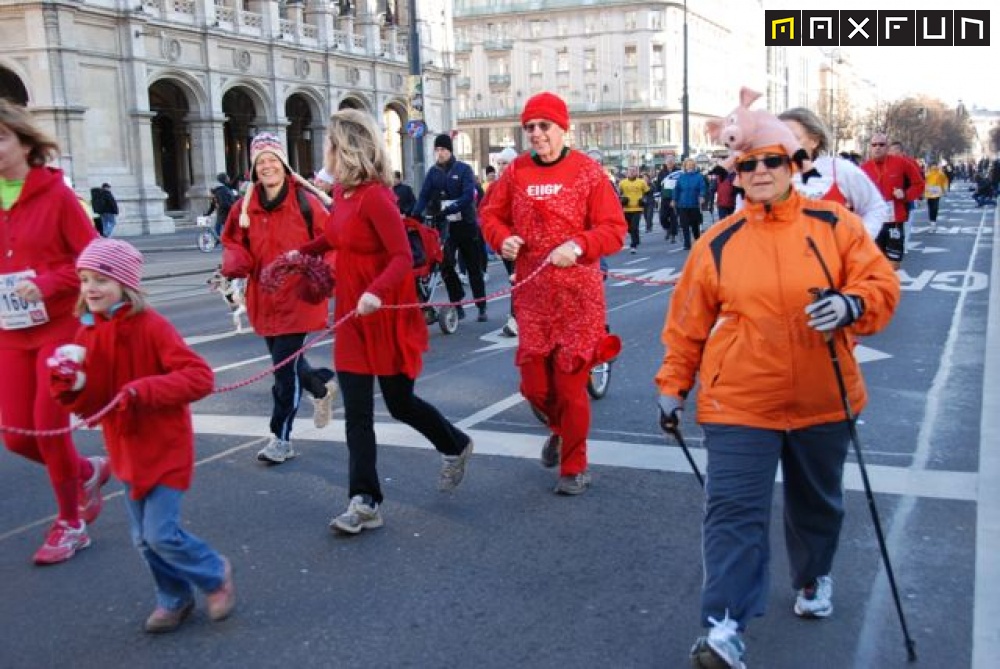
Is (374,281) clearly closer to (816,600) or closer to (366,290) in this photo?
(366,290)

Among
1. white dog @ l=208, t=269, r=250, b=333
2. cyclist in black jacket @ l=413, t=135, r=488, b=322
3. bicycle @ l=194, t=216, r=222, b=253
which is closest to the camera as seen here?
cyclist in black jacket @ l=413, t=135, r=488, b=322

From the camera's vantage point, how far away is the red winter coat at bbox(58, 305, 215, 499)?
3.68 metres

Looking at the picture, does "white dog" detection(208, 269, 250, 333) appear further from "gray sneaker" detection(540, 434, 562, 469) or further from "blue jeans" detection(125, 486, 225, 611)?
"blue jeans" detection(125, 486, 225, 611)

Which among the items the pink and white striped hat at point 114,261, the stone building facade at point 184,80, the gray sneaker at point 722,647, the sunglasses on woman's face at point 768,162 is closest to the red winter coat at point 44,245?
the pink and white striped hat at point 114,261

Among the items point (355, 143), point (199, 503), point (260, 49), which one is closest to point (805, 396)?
point (355, 143)

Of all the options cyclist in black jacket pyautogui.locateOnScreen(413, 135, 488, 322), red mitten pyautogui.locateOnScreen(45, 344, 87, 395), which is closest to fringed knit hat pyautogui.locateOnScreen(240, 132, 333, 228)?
red mitten pyautogui.locateOnScreen(45, 344, 87, 395)

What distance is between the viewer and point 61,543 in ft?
15.5

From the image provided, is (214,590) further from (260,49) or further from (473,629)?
(260,49)

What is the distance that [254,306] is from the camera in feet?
19.8

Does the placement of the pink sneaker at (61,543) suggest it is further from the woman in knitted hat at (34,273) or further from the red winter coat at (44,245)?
the red winter coat at (44,245)

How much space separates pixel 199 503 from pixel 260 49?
4053 cm

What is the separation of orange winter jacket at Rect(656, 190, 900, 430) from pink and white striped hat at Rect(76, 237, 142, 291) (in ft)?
6.43

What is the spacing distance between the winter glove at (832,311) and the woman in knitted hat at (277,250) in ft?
11.1

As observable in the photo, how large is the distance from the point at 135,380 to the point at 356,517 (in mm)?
1548
